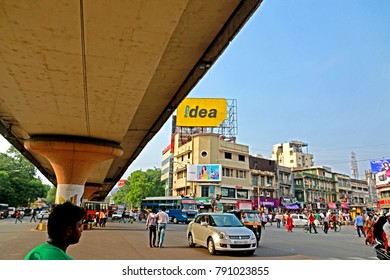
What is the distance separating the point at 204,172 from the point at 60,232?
4440 cm

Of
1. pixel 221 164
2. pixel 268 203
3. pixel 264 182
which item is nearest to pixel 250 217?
pixel 221 164

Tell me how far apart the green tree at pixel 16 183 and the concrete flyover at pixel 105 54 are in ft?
147

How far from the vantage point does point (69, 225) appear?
7.67ft

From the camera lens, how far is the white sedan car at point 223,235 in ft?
31.6

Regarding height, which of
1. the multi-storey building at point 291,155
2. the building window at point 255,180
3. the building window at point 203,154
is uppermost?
the multi-storey building at point 291,155

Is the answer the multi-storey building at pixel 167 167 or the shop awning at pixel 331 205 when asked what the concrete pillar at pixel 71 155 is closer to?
the multi-storey building at pixel 167 167

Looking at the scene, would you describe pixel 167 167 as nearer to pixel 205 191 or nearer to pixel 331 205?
pixel 205 191

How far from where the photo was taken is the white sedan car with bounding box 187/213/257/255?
31.6 ft

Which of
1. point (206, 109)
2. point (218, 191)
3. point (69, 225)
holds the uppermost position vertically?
point (206, 109)

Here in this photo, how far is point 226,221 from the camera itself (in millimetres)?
10984

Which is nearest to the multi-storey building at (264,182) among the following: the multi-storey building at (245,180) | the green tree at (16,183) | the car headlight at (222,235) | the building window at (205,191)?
the multi-storey building at (245,180)
